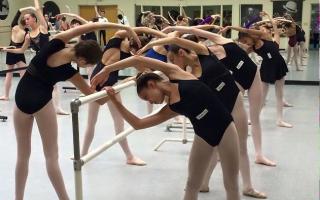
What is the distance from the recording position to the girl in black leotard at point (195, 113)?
2713 mm

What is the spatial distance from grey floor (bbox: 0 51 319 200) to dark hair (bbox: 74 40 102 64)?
1560 millimetres

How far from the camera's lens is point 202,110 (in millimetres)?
2754

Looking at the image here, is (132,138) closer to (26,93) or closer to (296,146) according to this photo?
(296,146)

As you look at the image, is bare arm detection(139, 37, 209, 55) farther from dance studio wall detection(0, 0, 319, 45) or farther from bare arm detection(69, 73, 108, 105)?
dance studio wall detection(0, 0, 319, 45)

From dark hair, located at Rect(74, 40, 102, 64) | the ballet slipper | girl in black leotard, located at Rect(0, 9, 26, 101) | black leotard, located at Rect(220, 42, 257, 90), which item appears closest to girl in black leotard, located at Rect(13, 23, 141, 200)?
dark hair, located at Rect(74, 40, 102, 64)

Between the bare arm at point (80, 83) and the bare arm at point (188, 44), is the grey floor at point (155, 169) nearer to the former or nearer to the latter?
the bare arm at point (80, 83)

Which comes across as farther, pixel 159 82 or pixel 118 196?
pixel 118 196

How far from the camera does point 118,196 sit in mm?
4133

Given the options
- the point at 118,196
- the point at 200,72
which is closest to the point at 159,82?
the point at 200,72

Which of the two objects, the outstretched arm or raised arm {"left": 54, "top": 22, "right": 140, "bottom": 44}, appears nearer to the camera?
the outstretched arm

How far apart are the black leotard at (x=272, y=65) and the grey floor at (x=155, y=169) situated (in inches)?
33.1

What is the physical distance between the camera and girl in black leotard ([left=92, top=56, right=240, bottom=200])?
2713 millimetres

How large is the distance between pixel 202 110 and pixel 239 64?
1504mm

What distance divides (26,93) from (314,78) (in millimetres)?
9064
